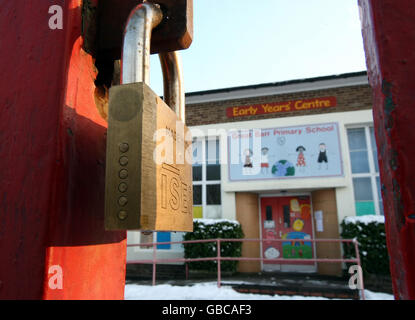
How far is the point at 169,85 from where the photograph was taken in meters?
1.10

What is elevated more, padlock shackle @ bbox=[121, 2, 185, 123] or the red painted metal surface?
padlock shackle @ bbox=[121, 2, 185, 123]

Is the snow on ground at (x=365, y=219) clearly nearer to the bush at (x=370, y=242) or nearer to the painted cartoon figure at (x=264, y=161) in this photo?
the bush at (x=370, y=242)

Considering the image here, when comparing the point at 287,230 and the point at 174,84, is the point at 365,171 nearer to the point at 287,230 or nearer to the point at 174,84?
the point at 287,230

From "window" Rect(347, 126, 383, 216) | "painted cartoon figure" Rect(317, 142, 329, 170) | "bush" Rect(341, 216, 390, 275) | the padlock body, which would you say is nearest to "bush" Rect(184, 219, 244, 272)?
"bush" Rect(341, 216, 390, 275)

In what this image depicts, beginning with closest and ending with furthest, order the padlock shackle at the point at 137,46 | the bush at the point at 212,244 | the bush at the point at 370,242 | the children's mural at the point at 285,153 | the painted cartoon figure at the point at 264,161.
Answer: the padlock shackle at the point at 137,46 → the bush at the point at 370,242 → the bush at the point at 212,244 → the children's mural at the point at 285,153 → the painted cartoon figure at the point at 264,161

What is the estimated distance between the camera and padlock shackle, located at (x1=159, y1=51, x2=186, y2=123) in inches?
43.2

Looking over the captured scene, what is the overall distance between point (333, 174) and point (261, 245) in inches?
130

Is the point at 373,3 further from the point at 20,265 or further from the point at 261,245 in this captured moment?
the point at 261,245

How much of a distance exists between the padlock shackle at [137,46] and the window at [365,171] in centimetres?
935

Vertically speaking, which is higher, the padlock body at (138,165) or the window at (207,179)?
the window at (207,179)

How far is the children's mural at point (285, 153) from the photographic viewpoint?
29.9 feet

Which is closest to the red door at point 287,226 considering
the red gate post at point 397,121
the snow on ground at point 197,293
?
the snow on ground at point 197,293

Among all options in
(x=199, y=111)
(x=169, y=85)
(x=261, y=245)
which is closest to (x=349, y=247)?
(x=261, y=245)

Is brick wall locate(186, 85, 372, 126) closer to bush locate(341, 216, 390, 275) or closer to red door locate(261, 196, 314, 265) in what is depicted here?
red door locate(261, 196, 314, 265)
